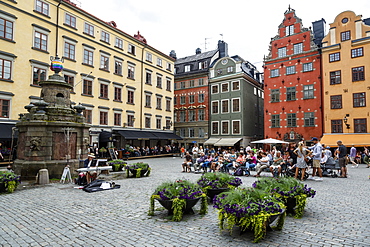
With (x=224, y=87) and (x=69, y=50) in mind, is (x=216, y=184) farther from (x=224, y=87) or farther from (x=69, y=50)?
(x=224, y=87)

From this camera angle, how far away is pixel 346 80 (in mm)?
28422

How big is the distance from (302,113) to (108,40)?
26345 mm

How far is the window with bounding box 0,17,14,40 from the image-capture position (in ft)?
70.5

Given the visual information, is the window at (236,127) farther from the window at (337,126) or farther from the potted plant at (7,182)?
the potted plant at (7,182)

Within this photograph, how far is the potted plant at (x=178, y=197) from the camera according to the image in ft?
20.0

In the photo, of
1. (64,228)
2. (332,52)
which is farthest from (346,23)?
(64,228)

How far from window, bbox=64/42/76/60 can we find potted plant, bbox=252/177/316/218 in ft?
86.9

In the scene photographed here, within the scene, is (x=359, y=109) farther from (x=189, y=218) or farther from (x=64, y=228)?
(x=64, y=228)

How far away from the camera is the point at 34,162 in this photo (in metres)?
12.2

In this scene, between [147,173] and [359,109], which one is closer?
[147,173]

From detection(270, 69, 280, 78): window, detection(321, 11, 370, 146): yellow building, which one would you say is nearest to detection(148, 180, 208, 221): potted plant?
detection(321, 11, 370, 146): yellow building

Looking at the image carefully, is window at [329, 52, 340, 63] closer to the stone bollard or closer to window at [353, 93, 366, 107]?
window at [353, 93, 366, 107]

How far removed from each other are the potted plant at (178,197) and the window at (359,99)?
2854 cm

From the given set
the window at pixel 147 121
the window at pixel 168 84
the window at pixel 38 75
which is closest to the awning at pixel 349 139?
the window at pixel 147 121
